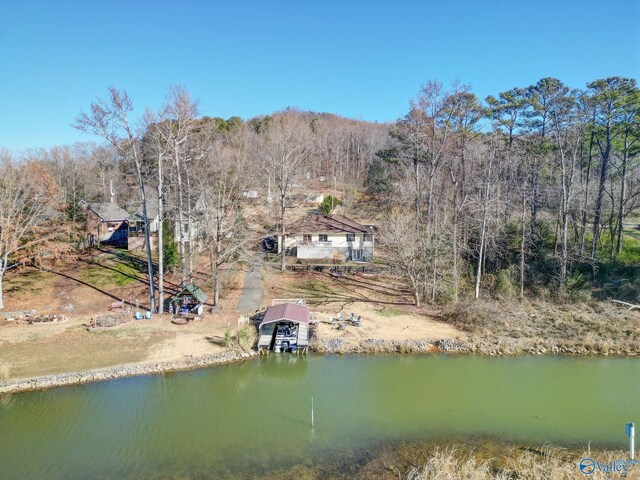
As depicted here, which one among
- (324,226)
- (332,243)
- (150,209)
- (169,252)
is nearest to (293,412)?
(169,252)

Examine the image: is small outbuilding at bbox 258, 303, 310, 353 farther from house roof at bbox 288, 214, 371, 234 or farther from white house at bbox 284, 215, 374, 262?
house roof at bbox 288, 214, 371, 234

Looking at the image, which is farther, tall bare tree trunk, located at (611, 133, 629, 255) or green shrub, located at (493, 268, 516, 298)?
tall bare tree trunk, located at (611, 133, 629, 255)

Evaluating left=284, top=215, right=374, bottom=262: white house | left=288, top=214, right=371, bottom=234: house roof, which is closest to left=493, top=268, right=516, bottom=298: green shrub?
left=284, top=215, right=374, bottom=262: white house

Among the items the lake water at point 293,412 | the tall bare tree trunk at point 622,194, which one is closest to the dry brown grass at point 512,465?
the lake water at point 293,412

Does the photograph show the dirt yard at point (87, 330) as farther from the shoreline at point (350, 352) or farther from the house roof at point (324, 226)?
the house roof at point (324, 226)

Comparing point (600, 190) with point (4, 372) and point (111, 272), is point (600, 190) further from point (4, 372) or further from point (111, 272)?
point (111, 272)

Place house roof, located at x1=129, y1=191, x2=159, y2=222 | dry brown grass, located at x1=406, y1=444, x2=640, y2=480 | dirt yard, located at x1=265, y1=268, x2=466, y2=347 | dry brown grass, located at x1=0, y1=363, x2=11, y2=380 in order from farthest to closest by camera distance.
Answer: house roof, located at x1=129, y1=191, x2=159, y2=222 < dirt yard, located at x1=265, y1=268, x2=466, y2=347 < dry brown grass, located at x1=0, y1=363, x2=11, y2=380 < dry brown grass, located at x1=406, y1=444, x2=640, y2=480

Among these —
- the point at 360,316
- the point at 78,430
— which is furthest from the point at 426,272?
the point at 78,430
